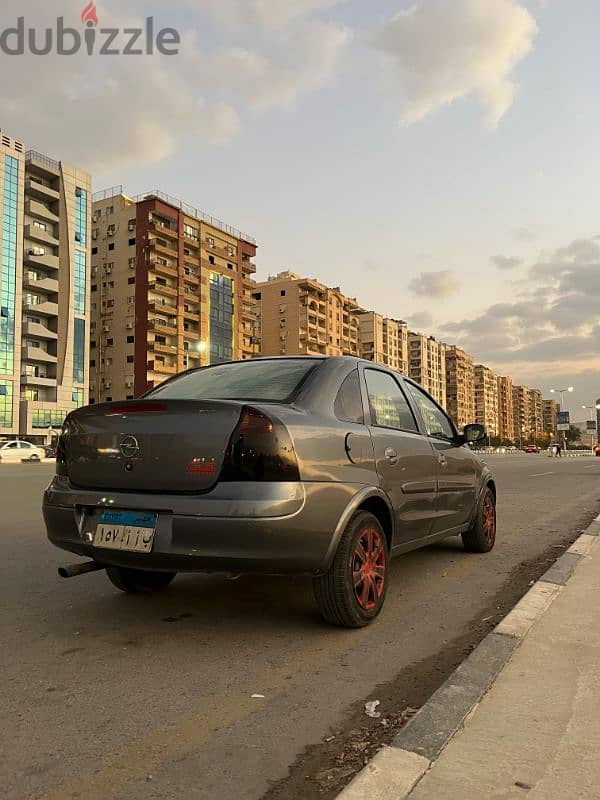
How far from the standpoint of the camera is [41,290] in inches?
2522

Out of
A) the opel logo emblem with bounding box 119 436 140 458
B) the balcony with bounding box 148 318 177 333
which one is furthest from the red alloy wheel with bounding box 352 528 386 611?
the balcony with bounding box 148 318 177 333

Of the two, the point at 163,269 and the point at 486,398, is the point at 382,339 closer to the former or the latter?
the point at 163,269

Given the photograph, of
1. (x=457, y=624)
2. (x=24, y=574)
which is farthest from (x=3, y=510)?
(x=457, y=624)

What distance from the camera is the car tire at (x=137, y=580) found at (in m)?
4.47

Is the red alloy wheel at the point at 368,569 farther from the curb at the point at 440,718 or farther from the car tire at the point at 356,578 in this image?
the curb at the point at 440,718

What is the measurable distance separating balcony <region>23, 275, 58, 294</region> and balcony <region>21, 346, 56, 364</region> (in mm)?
5820

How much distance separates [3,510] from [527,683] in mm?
9021

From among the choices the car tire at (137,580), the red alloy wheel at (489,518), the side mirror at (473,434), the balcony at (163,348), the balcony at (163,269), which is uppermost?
the balcony at (163,269)

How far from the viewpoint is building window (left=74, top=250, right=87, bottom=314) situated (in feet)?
216

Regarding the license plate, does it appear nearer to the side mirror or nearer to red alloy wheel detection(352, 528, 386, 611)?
red alloy wheel detection(352, 528, 386, 611)

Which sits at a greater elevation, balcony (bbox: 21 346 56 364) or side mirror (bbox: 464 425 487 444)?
balcony (bbox: 21 346 56 364)

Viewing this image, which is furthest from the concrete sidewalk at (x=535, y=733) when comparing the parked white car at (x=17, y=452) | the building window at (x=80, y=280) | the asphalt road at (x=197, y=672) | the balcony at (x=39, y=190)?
the balcony at (x=39, y=190)

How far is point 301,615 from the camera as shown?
4008 mm

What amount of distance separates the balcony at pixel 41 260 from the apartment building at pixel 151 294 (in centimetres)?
1128
